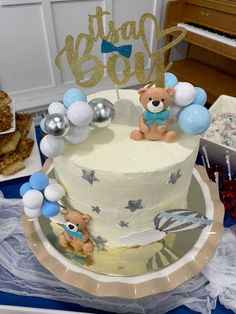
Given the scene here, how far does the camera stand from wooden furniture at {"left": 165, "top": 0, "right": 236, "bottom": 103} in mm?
1799

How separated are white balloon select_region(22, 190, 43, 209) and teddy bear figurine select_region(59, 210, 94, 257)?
0.29ft

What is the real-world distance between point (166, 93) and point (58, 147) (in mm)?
287

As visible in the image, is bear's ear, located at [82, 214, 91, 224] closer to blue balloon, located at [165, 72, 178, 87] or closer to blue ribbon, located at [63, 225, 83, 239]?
blue ribbon, located at [63, 225, 83, 239]

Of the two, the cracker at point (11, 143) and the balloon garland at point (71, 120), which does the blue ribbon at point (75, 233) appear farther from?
the cracker at point (11, 143)

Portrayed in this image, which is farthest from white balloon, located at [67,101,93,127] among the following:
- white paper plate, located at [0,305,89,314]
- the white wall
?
the white wall

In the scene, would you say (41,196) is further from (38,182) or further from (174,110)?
(174,110)

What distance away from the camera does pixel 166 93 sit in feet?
2.24

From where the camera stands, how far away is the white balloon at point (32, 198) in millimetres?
718

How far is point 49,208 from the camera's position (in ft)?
2.39

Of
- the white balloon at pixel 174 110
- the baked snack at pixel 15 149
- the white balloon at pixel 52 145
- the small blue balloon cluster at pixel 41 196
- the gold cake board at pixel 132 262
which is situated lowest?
the baked snack at pixel 15 149

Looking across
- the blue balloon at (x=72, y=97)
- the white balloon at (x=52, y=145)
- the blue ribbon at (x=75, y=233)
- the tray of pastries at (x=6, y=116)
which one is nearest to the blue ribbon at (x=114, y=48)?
the blue balloon at (x=72, y=97)

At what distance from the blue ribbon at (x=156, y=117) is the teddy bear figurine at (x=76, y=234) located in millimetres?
303

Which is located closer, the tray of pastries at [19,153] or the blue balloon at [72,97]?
the blue balloon at [72,97]

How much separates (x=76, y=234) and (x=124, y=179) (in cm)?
23
